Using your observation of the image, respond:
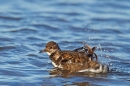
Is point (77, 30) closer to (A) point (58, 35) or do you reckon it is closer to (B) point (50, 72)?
(A) point (58, 35)

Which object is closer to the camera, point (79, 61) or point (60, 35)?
point (79, 61)

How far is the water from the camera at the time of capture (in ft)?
40.0

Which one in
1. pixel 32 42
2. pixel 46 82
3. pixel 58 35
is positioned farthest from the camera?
pixel 58 35

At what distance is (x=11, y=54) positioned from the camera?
14.2 m

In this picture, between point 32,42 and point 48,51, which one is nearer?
point 48,51

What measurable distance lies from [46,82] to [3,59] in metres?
2.19

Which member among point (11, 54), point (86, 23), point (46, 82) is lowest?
point (46, 82)

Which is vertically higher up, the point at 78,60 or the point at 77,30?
the point at 77,30

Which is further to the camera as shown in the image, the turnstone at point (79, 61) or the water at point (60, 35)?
the turnstone at point (79, 61)

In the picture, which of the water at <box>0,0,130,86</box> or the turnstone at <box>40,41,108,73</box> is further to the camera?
the turnstone at <box>40,41,108,73</box>

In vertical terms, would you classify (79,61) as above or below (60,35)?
below

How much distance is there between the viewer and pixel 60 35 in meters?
16.8

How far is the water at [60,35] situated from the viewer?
40.0 feet

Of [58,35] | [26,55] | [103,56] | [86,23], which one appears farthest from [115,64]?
[86,23]
